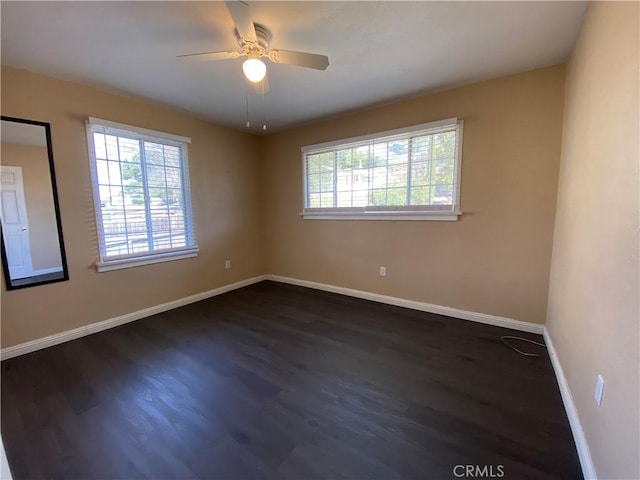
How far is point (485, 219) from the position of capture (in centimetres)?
280

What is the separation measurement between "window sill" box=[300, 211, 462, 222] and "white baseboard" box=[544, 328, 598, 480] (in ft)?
4.81

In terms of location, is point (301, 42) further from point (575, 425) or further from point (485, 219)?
point (575, 425)

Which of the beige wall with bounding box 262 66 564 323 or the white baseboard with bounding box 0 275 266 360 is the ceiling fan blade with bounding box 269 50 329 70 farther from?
the white baseboard with bounding box 0 275 266 360

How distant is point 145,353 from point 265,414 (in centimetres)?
140

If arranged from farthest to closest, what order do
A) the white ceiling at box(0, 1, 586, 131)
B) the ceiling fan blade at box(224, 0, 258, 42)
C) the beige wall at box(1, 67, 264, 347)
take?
the beige wall at box(1, 67, 264, 347)
the white ceiling at box(0, 1, 586, 131)
the ceiling fan blade at box(224, 0, 258, 42)

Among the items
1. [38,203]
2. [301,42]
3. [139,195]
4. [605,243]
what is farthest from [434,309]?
[38,203]

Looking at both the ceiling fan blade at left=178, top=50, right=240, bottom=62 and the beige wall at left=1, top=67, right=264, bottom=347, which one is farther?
the beige wall at left=1, top=67, right=264, bottom=347

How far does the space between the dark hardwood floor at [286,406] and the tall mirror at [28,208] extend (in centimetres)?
74

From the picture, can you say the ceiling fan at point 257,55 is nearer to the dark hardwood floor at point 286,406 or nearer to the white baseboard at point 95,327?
the dark hardwood floor at point 286,406

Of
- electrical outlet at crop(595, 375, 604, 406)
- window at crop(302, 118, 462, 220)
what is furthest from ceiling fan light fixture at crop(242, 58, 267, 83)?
electrical outlet at crop(595, 375, 604, 406)

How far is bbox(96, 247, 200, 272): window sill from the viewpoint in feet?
9.59

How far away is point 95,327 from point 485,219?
4143 millimetres

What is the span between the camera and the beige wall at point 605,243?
102 cm

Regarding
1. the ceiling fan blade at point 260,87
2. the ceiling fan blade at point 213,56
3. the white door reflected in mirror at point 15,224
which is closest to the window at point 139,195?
the white door reflected in mirror at point 15,224
